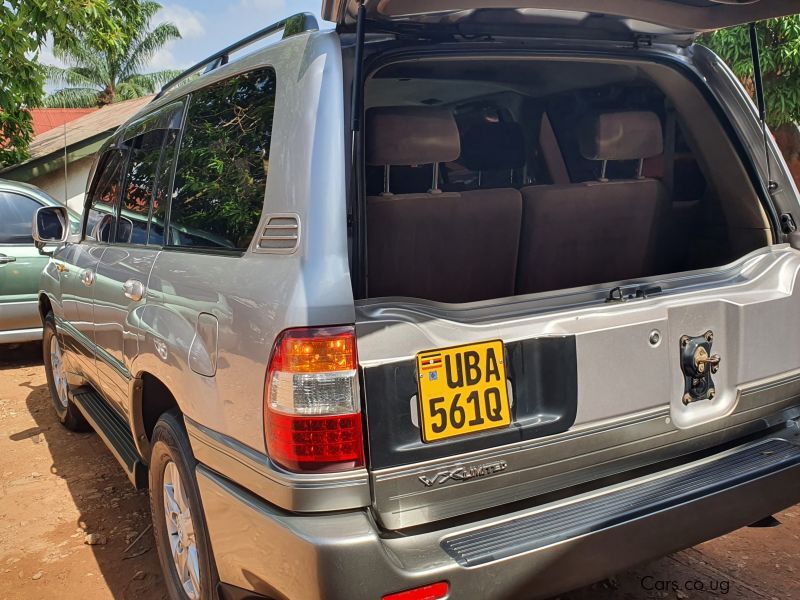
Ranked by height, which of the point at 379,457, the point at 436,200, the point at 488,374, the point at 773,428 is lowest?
the point at 773,428

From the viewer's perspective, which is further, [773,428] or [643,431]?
[773,428]

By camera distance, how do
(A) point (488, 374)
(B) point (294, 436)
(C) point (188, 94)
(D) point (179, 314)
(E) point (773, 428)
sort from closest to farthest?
(B) point (294, 436), (A) point (488, 374), (D) point (179, 314), (E) point (773, 428), (C) point (188, 94)

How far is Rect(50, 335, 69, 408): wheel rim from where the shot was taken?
4.85 m

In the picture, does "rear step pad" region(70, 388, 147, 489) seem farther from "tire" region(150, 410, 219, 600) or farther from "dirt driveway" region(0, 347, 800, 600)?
"dirt driveway" region(0, 347, 800, 600)

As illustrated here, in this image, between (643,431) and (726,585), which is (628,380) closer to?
(643,431)

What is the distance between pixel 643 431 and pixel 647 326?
0.32m

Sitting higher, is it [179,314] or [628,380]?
[179,314]

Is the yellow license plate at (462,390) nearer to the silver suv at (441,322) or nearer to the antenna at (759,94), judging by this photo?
the silver suv at (441,322)

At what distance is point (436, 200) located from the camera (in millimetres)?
2576

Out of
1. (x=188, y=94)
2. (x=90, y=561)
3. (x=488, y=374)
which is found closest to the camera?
(x=488, y=374)

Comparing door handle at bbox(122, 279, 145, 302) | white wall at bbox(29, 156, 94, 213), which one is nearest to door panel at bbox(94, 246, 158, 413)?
door handle at bbox(122, 279, 145, 302)

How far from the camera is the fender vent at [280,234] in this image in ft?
6.12

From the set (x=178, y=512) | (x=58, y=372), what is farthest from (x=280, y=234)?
(x=58, y=372)

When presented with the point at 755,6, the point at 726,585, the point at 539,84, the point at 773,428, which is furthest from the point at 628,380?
the point at 539,84
